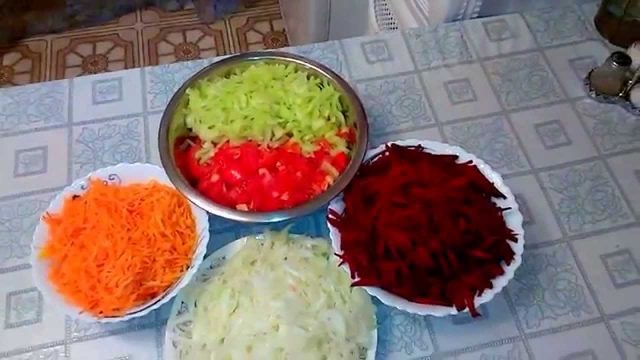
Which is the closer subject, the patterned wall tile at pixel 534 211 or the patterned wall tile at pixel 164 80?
the patterned wall tile at pixel 534 211

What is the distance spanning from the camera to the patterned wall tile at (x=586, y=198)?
3.05 ft

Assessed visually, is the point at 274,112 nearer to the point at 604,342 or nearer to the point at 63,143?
the point at 63,143

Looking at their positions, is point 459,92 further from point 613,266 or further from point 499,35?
point 613,266

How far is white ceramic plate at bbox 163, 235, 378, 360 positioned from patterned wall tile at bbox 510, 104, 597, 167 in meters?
0.37

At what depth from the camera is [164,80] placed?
1.05 metres

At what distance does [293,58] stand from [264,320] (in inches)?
14.3

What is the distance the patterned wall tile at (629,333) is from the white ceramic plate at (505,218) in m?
0.15

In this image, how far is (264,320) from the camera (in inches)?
30.0

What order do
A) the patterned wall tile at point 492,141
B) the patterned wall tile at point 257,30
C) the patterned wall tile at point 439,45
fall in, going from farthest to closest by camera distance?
the patterned wall tile at point 257,30
the patterned wall tile at point 439,45
the patterned wall tile at point 492,141

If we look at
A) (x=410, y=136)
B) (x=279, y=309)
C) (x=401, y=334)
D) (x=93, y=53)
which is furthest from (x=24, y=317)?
(x=93, y=53)

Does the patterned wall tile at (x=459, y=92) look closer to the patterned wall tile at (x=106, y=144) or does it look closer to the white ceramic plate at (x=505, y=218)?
the white ceramic plate at (x=505, y=218)

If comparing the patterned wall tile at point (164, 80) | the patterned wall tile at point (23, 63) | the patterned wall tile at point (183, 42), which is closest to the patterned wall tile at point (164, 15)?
the patterned wall tile at point (183, 42)

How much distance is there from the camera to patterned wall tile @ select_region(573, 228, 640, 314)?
867 mm

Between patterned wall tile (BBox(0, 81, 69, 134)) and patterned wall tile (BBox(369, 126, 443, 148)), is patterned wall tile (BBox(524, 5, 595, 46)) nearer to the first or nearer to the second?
patterned wall tile (BBox(369, 126, 443, 148))
